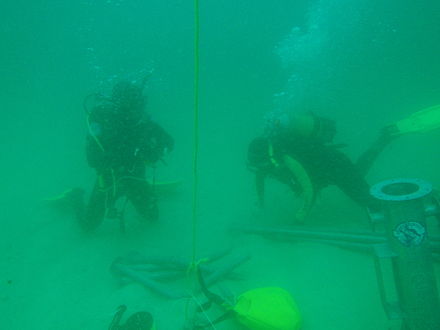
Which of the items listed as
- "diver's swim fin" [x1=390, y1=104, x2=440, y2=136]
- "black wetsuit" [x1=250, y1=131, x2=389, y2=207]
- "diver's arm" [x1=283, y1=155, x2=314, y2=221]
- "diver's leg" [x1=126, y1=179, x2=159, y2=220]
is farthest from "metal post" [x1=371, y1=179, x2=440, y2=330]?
"diver's leg" [x1=126, y1=179, x2=159, y2=220]

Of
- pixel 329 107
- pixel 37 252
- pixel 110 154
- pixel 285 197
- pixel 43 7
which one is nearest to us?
pixel 110 154

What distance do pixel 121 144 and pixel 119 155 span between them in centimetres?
15

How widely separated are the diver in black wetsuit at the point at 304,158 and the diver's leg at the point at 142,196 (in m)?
1.64

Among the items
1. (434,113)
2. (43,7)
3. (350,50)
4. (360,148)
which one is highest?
(43,7)

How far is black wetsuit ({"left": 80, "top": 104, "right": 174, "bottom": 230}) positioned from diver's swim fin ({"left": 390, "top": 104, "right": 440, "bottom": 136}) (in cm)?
352

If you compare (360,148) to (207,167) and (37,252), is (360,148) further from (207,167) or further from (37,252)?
(37,252)

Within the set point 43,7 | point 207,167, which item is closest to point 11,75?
point 43,7

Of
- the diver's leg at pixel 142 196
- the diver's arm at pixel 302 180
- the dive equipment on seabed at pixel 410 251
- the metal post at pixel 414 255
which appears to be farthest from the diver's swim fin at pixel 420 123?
the diver's leg at pixel 142 196

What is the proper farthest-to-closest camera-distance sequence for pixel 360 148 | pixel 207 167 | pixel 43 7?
pixel 43 7 < pixel 360 148 < pixel 207 167

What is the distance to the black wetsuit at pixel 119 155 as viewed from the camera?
4.50m

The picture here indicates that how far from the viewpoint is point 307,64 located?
17.5 meters

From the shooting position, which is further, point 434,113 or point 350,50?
point 350,50

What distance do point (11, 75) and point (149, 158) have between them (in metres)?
37.0

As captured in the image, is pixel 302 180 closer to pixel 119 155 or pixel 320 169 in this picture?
pixel 320 169
